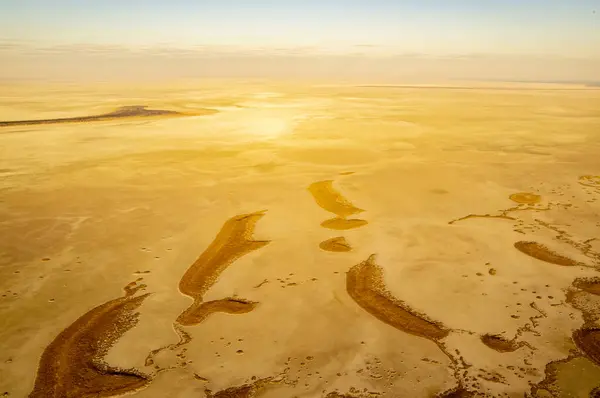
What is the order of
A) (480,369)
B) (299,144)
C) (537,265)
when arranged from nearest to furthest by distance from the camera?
(480,369) → (537,265) → (299,144)

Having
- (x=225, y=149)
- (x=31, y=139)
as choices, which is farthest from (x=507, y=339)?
(x=31, y=139)

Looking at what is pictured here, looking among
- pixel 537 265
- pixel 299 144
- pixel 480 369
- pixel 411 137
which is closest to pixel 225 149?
pixel 299 144

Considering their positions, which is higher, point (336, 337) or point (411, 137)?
point (411, 137)

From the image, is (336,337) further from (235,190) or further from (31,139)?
(31,139)

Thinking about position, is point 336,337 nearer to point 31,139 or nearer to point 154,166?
point 154,166

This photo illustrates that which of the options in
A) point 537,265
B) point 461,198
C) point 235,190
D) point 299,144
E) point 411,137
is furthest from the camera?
point 411,137

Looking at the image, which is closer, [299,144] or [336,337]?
[336,337]
